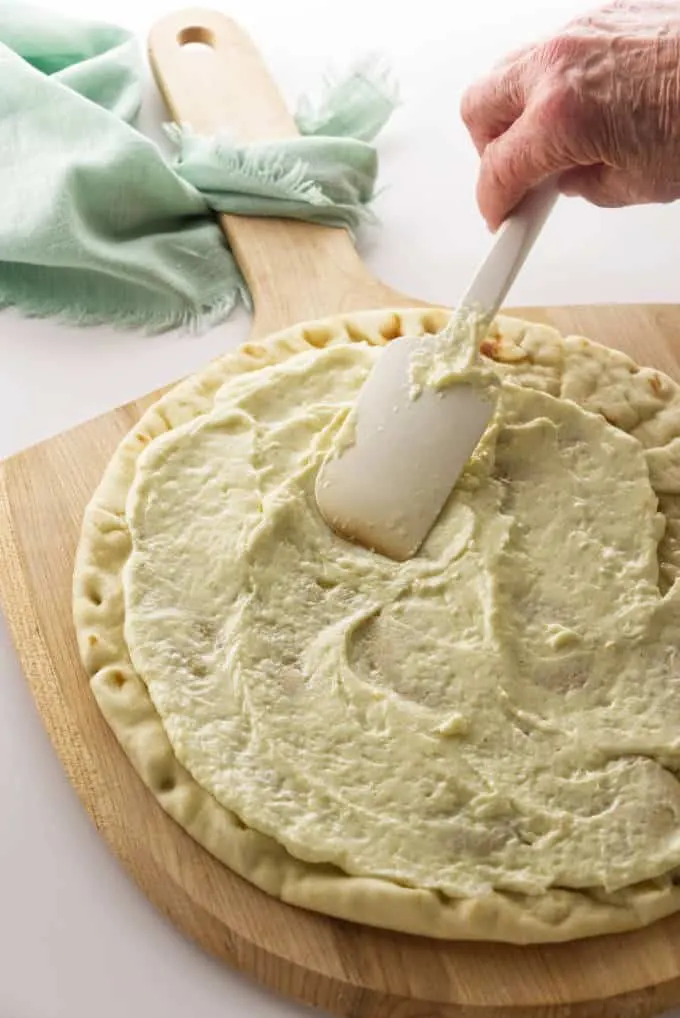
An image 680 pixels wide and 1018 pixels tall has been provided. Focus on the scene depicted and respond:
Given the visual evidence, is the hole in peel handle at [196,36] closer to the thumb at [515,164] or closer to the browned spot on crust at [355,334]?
the browned spot on crust at [355,334]

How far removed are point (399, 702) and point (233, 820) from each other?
0.25 meters

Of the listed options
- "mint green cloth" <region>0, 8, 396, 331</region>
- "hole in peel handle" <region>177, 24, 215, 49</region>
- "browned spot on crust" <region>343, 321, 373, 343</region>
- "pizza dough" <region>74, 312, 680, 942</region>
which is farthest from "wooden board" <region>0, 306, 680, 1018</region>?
"hole in peel handle" <region>177, 24, 215, 49</region>

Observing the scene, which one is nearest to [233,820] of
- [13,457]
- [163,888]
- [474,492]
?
[163,888]

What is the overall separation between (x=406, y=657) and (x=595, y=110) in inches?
30.4

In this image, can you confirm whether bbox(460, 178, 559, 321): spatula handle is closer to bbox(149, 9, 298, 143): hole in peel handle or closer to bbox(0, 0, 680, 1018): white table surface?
bbox(0, 0, 680, 1018): white table surface

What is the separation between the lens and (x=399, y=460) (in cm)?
187

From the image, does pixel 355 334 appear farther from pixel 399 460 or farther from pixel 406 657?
pixel 406 657

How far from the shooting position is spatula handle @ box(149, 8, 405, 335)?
236 centimetres

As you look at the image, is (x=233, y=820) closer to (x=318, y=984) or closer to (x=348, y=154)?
(x=318, y=984)

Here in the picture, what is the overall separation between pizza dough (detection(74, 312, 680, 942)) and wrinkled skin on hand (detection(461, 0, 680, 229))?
318 mm

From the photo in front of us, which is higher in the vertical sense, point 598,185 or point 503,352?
point 598,185

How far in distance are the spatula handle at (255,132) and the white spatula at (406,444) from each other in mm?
446

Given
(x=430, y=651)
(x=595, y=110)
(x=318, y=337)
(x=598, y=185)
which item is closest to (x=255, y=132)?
(x=318, y=337)

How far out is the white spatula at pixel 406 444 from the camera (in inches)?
72.7
